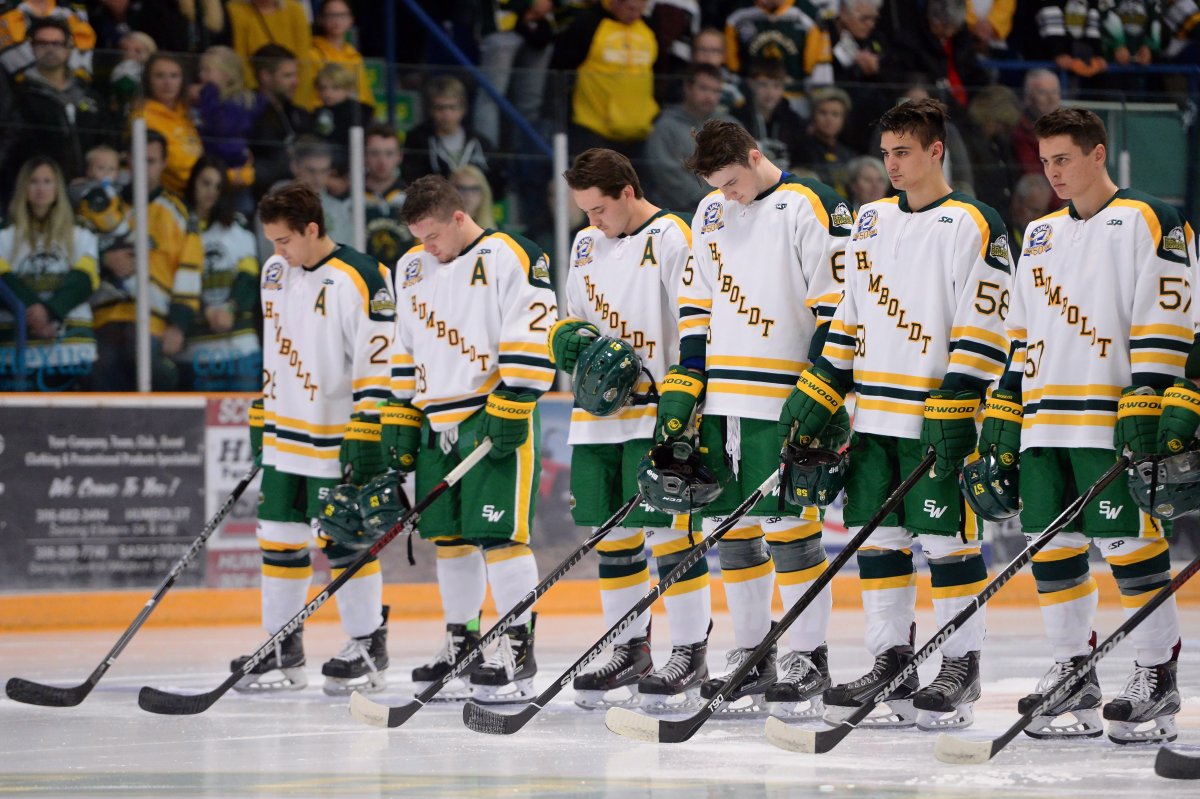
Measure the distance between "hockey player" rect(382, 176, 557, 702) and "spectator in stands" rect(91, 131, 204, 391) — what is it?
2.48 meters

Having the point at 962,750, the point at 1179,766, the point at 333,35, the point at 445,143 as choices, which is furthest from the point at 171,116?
the point at 1179,766

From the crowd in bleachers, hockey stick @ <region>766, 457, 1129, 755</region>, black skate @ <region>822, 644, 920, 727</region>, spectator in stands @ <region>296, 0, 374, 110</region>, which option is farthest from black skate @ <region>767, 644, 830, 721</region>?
spectator in stands @ <region>296, 0, 374, 110</region>

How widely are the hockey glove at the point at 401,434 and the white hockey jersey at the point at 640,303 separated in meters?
0.51

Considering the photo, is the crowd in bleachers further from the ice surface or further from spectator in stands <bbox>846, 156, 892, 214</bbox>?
the ice surface

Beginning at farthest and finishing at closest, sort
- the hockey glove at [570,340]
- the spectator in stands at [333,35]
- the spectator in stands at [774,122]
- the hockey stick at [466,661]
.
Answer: the spectator in stands at [333,35] → the spectator in stands at [774,122] → the hockey glove at [570,340] → the hockey stick at [466,661]

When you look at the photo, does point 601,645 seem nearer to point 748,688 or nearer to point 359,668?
point 748,688

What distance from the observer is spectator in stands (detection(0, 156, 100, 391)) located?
727cm

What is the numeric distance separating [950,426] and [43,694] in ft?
8.84

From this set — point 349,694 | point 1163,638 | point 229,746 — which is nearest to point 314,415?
point 349,694

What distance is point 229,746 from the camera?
436 centimetres

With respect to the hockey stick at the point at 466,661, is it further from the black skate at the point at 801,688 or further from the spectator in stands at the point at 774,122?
the spectator in stands at the point at 774,122

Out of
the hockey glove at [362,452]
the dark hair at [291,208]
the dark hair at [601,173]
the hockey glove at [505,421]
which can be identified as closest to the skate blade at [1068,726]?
the hockey glove at [505,421]

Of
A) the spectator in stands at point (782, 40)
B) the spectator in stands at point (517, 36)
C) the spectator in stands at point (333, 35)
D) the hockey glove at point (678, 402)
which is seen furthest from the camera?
the spectator in stands at point (782, 40)

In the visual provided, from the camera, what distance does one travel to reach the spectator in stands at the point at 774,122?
26.1ft
